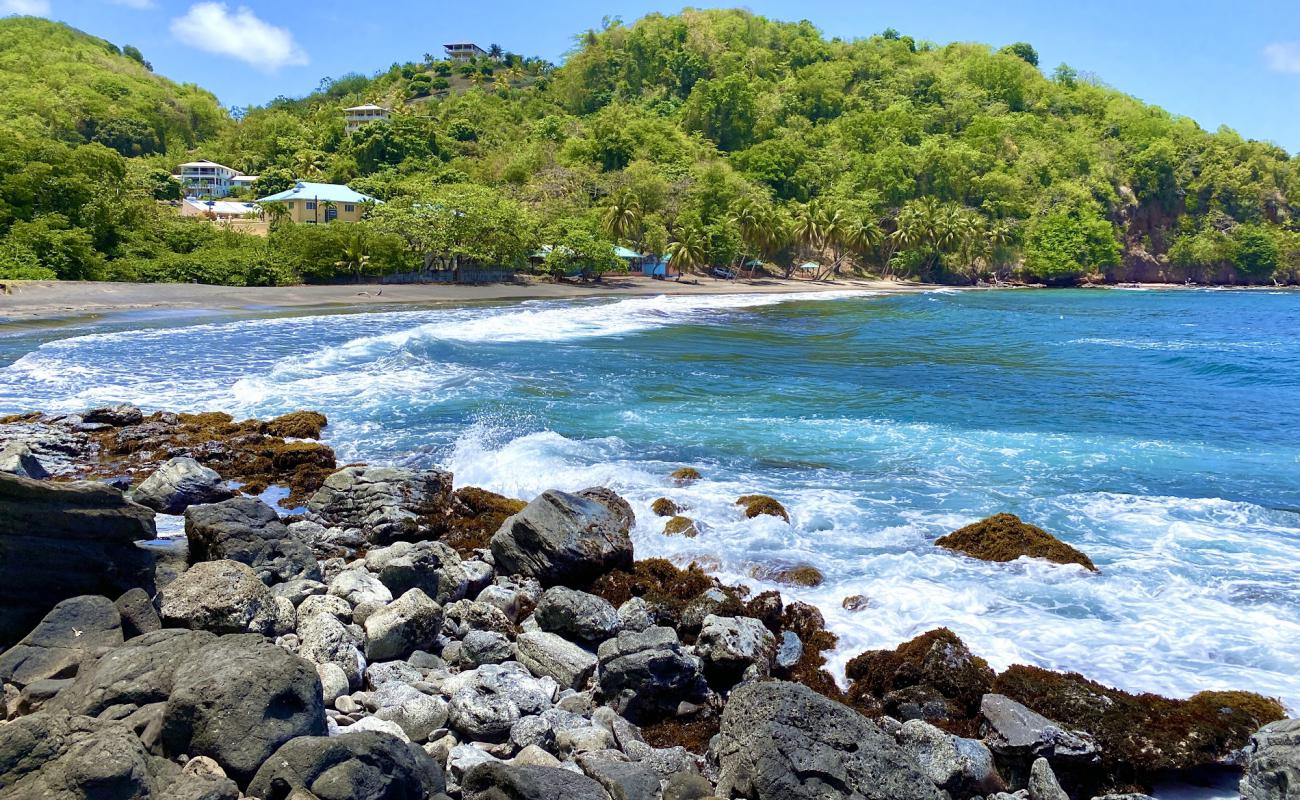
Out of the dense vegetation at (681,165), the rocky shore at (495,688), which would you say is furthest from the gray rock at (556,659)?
the dense vegetation at (681,165)

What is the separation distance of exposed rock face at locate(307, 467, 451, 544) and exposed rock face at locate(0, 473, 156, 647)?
367 cm

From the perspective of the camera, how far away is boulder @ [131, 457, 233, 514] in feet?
40.4

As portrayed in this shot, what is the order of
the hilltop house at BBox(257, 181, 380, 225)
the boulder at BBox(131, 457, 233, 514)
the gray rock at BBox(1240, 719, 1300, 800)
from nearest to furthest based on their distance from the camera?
1. the gray rock at BBox(1240, 719, 1300, 800)
2. the boulder at BBox(131, 457, 233, 514)
3. the hilltop house at BBox(257, 181, 380, 225)

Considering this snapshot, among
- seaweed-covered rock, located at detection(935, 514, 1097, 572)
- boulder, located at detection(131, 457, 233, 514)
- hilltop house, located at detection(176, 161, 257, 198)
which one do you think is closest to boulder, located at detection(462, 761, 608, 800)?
seaweed-covered rock, located at detection(935, 514, 1097, 572)

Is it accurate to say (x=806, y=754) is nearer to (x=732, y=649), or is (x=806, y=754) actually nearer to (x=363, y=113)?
(x=732, y=649)

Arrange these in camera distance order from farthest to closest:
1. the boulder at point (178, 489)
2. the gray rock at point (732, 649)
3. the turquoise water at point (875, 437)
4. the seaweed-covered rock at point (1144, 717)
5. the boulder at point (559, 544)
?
the boulder at point (178, 489)
the boulder at point (559, 544)
the turquoise water at point (875, 437)
the gray rock at point (732, 649)
the seaweed-covered rock at point (1144, 717)

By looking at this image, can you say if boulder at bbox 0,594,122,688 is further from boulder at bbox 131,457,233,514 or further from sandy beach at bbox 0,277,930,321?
sandy beach at bbox 0,277,930,321

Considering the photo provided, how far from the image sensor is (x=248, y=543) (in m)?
9.86

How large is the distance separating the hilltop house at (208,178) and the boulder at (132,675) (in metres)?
87.3

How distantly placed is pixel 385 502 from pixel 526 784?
7.35 m

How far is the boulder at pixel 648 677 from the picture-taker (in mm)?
7809

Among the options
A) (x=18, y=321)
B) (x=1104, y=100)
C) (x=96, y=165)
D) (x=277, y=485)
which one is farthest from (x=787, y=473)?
(x=1104, y=100)

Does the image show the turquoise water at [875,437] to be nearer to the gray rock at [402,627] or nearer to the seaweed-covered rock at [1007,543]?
the seaweed-covered rock at [1007,543]

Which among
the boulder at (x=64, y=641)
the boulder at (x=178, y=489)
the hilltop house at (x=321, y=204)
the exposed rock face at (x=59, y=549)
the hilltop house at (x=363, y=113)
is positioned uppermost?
the hilltop house at (x=363, y=113)
